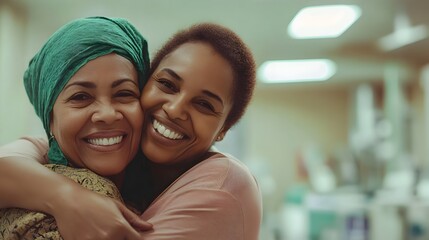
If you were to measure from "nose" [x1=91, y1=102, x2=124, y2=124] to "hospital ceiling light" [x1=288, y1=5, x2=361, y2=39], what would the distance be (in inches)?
141

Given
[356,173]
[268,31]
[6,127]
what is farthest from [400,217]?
[6,127]

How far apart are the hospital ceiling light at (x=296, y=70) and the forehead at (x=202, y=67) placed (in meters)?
5.52

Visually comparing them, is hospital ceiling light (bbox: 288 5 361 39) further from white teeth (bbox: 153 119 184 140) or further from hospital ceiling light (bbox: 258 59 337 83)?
white teeth (bbox: 153 119 184 140)

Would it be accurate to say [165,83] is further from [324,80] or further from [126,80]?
[324,80]

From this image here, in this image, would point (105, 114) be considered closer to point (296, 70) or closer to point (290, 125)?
point (296, 70)

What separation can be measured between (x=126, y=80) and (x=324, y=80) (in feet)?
23.5

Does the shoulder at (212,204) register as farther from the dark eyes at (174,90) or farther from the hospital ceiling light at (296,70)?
the hospital ceiling light at (296,70)

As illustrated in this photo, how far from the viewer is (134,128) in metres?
1.11

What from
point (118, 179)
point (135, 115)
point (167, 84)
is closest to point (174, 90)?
point (167, 84)

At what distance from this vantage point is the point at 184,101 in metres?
1.15

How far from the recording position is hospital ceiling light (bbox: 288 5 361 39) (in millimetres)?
4484

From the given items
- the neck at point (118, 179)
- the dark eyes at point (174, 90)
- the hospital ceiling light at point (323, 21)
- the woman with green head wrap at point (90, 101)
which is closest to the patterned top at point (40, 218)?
the woman with green head wrap at point (90, 101)

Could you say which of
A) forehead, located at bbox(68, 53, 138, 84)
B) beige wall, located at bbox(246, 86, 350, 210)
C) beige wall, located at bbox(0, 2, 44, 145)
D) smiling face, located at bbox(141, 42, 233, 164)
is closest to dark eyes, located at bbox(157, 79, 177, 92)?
smiling face, located at bbox(141, 42, 233, 164)

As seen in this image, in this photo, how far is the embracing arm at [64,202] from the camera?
0.92m
